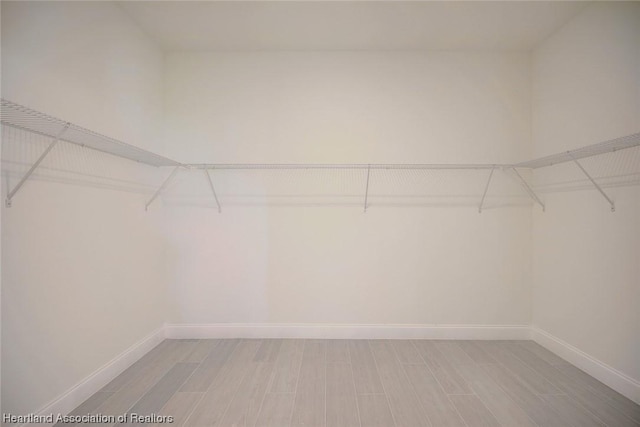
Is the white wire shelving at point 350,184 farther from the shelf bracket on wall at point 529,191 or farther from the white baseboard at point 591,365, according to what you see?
the white baseboard at point 591,365

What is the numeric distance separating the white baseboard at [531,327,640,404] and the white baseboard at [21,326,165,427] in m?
3.40

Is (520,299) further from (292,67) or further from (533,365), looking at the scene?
(292,67)

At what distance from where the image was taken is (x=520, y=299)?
9.18 feet

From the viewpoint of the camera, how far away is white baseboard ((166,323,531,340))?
9.12 feet

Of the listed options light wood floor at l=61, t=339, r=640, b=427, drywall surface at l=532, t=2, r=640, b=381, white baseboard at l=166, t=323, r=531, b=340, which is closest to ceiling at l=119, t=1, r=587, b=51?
drywall surface at l=532, t=2, r=640, b=381

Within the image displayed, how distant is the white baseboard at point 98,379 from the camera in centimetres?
169

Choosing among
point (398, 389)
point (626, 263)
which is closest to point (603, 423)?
point (626, 263)

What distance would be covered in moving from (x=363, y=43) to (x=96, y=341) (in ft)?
10.2

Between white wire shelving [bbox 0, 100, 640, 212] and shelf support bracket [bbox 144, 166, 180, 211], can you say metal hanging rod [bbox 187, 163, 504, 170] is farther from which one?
shelf support bracket [bbox 144, 166, 180, 211]

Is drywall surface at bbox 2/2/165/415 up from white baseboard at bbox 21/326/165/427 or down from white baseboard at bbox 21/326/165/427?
up

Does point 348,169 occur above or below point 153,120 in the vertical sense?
below

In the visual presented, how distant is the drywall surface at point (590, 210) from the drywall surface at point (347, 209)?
0.21 meters

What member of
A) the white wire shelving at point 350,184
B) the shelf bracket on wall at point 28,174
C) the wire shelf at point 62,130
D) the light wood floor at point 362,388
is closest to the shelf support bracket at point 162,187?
the white wire shelving at point 350,184

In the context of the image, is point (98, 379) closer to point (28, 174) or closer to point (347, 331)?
point (28, 174)
